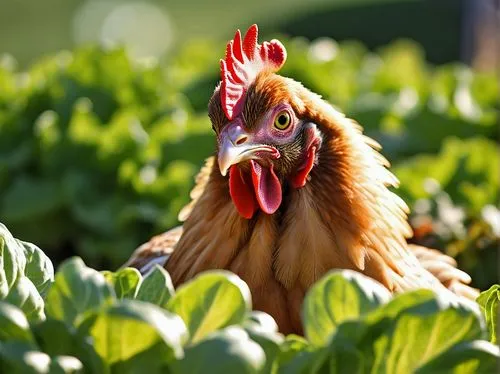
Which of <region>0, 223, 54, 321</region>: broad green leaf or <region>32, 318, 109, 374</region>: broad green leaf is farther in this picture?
<region>0, 223, 54, 321</region>: broad green leaf

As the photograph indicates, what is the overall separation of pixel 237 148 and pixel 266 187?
162mm

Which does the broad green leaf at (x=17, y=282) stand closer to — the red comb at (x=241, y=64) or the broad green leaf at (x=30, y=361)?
the broad green leaf at (x=30, y=361)

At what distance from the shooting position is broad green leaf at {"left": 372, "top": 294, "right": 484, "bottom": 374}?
6.74ft

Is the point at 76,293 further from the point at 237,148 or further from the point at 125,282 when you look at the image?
the point at 237,148

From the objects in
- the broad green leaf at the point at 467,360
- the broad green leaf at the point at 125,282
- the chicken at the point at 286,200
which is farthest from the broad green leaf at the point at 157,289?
the chicken at the point at 286,200

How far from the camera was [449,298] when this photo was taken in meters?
2.08

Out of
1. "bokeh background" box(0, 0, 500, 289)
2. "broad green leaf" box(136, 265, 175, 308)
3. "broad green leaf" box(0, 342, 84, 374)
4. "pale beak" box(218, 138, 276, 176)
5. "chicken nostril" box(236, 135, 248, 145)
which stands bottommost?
"bokeh background" box(0, 0, 500, 289)

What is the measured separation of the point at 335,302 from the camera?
2100 millimetres

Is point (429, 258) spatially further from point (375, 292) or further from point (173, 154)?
point (173, 154)

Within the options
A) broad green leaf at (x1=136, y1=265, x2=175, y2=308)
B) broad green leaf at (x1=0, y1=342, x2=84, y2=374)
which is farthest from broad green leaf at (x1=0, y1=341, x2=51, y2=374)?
broad green leaf at (x1=136, y1=265, x2=175, y2=308)

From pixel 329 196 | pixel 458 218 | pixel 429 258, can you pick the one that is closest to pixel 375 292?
pixel 329 196

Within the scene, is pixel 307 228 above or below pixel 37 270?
below

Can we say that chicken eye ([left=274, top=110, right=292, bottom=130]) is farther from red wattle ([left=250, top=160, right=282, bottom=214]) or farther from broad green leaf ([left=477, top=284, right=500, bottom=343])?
broad green leaf ([left=477, top=284, right=500, bottom=343])

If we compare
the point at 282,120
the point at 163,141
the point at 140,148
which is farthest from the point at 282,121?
the point at 163,141
